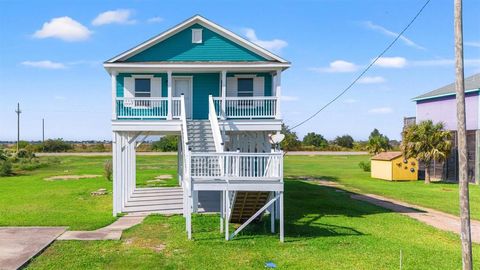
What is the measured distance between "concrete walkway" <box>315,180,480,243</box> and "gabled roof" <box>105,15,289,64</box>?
29.6 feet

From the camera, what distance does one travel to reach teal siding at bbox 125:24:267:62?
20.2 metres

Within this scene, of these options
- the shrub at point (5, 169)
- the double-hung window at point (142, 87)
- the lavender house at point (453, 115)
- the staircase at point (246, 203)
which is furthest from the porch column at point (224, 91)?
the shrub at point (5, 169)

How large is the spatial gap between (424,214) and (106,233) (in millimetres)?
13576

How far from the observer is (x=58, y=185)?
3014 cm

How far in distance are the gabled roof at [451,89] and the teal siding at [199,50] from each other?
71.6 ft

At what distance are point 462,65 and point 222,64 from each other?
12303mm

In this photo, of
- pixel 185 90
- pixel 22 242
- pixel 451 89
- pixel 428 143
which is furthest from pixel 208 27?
pixel 451 89

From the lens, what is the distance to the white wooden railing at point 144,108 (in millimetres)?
19375

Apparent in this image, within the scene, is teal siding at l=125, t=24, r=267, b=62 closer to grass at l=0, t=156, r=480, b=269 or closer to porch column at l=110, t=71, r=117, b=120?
porch column at l=110, t=71, r=117, b=120

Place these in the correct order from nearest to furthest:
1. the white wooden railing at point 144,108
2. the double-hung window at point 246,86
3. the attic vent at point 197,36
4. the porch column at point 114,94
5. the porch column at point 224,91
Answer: the porch column at point 224,91 → the porch column at point 114,94 → the white wooden railing at point 144,108 → the attic vent at point 197,36 → the double-hung window at point 246,86

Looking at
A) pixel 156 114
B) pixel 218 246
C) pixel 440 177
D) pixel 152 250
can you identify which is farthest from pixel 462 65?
pixel 440 177

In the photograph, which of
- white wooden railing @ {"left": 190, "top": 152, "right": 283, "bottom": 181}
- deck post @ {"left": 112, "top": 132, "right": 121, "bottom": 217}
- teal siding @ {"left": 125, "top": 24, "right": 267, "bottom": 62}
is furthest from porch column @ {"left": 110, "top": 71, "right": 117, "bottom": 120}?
white wooden railing @ {"left": 190, "top": 152, "right": 283, "bottom": 181}

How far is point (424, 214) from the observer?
19.8 m

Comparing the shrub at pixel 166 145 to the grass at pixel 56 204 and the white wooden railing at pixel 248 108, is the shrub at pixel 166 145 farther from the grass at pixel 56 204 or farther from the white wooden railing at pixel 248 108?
the white wooden railing at pixel 248 108
